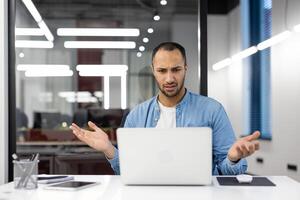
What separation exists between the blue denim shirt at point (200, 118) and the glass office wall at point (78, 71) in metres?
1.98

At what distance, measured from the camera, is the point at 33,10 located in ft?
14.5

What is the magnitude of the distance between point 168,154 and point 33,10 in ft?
10.4

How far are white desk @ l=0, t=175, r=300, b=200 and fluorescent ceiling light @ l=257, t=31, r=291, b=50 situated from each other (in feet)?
11.1

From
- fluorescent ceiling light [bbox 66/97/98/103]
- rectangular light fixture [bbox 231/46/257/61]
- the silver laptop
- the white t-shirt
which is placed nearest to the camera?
the silver laptop

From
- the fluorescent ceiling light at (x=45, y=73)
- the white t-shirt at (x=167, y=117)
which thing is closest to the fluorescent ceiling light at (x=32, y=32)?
the fluorescent ceiling light at (x=45, y=73)

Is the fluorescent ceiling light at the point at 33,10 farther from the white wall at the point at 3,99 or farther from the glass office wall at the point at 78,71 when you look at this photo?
the white wall at the point at 3,99

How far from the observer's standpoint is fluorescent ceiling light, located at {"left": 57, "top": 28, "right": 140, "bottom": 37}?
5.14 metres

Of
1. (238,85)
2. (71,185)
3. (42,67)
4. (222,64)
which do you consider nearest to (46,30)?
(42,67)

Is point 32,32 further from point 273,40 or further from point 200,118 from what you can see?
point 200,118

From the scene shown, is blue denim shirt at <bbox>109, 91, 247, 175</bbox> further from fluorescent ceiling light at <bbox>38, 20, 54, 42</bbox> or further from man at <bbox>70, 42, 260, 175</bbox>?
fluorescent ceiling light at <bbox>38, 20, 54, 42</bbox>

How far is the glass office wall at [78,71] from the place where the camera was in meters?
4.89

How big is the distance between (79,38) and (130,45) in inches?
27.6

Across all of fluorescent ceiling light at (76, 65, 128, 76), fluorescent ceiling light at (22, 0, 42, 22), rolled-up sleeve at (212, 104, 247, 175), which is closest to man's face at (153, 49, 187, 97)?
rolled-up sleeve at (212, 104, 247, 175)

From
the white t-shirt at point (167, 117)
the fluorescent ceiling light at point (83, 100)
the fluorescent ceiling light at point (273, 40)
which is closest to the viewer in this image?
the white t-shirt at point (167, 117)
